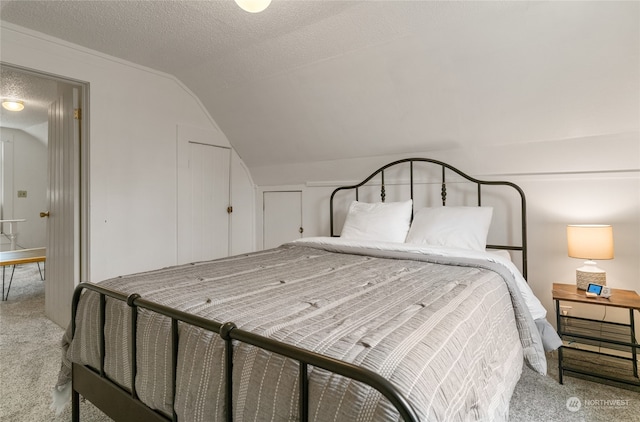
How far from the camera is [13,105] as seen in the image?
393cm

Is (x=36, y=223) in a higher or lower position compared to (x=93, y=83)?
lower

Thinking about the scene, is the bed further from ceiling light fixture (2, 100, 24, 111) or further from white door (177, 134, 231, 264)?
ceiling light fixture (2, 100, 24, 111)

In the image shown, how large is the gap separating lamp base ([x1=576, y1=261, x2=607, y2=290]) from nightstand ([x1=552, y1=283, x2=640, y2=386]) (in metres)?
0.05

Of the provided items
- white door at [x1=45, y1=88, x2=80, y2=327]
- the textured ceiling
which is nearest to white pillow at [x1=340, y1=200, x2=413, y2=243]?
white door at [x1=45, y1=88, x2=80, y2=327]

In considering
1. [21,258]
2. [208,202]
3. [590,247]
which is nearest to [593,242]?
[590,247]

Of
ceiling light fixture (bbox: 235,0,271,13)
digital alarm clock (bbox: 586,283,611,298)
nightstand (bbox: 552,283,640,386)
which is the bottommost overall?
nightstand (bbox: 552,283,640,386)

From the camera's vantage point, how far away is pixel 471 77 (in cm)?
225

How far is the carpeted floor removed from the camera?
5.29ft

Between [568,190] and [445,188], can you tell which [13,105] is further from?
[568,190]

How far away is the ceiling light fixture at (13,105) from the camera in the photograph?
3854mm

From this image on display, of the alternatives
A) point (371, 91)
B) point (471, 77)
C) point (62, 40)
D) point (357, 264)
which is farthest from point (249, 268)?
point (62, 40)

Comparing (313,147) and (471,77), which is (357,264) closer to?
(471,77)

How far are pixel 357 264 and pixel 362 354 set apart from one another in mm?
1151

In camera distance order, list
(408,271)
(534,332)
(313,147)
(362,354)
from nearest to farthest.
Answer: (362,354) → (534,332) → (408,271) → (313,147)
